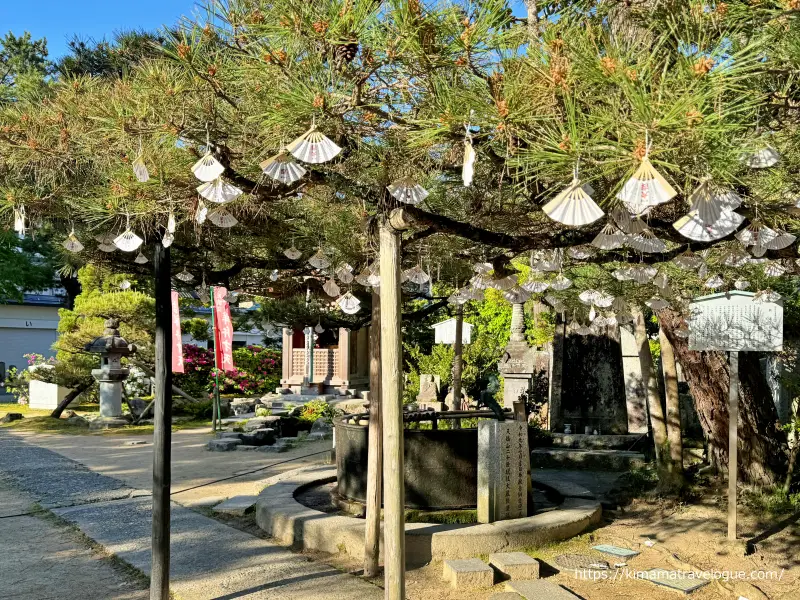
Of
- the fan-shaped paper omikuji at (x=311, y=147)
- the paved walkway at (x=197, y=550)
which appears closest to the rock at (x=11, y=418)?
the paved walkway at (x=197, y=550)

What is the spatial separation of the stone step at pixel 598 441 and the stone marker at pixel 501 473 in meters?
4.26

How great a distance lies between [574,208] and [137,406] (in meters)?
16.1

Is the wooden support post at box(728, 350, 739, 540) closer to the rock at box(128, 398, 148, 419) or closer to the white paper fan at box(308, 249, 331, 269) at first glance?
the white paper fan at box(308, 249, 331, 269)

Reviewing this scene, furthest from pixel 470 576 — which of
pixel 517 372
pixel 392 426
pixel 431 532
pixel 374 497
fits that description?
pixel 517 372

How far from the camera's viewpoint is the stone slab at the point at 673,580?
14.9 feet

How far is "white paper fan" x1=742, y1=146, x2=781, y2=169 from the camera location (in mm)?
2723

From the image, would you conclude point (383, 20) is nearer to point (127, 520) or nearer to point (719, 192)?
point (719, 192)

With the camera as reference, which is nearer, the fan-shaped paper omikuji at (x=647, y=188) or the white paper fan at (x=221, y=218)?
the fan-shaped paper omikuji at (x=647, y=188)

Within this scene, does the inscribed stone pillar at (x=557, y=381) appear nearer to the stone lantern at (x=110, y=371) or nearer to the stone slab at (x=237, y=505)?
the stone slab at (x=237, y=505)

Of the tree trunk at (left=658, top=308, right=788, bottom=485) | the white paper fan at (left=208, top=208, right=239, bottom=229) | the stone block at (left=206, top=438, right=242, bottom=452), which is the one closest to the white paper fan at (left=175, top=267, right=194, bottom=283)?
the white paper fan at (left=208, top=208, right=239, bottom=229)

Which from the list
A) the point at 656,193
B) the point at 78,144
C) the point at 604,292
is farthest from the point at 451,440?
the point at 656,193

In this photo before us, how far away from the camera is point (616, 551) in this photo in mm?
5262

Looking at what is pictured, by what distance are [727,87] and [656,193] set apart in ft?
1.61

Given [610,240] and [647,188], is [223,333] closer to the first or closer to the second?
[610,240]
